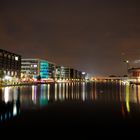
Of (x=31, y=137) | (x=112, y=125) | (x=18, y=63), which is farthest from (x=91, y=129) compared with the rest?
(x=18, y=63)

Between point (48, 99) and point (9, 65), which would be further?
point (9, 65)

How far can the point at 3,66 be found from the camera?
135 meters

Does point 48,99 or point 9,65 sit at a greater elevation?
point 9,65

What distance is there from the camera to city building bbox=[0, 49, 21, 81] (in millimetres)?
133750

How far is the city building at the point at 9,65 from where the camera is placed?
134 m

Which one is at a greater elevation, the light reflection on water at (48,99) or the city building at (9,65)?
the city building at (9,65)

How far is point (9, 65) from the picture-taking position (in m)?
144

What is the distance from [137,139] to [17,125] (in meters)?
8.37

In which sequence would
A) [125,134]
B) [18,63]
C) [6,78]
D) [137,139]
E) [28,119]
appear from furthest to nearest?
1. [18,63]
2. [6,78]
3. [28,119]
4. [125,134]
5. [137,139]

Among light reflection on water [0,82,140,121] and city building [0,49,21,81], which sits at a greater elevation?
city building [0,49,21,81]

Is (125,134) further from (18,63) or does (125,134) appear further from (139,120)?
(18,63)

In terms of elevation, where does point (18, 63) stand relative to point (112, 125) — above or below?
above

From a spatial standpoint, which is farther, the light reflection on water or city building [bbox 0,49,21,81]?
city building [bbox 0,49,21,81]

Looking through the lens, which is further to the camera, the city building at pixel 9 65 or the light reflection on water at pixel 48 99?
the city building at pixel 9 65
